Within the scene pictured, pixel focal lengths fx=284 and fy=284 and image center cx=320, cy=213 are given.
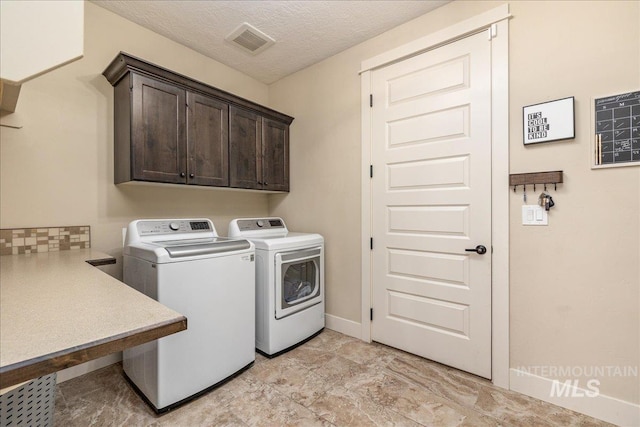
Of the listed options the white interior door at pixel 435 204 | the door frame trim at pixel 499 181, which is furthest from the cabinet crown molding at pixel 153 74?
the door frame trim at pixel 499 181

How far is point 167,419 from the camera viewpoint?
64.7 inches

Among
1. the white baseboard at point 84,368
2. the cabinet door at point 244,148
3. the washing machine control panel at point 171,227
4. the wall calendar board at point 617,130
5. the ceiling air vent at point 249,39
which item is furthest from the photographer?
the cabinet door at point 244,148

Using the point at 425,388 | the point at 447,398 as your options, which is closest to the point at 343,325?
the point at 425,388

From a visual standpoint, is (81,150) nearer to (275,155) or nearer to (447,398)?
(275,155)

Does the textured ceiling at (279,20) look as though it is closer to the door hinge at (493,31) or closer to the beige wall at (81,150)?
the beige wall at (81,150)

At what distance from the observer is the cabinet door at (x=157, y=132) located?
203 centimetres

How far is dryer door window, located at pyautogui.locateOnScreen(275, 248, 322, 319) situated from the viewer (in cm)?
239

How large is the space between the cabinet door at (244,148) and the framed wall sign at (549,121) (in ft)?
7.28

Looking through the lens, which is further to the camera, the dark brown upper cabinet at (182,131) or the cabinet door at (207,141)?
the cabinet door at (207,141)

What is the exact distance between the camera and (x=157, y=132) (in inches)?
84.2

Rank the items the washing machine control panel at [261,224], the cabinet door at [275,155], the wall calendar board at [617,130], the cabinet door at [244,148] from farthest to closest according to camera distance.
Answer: the cabinet door at [275,155], the washing machine control panel at [261,224], the cabinet door at [244,148], the wall calendar board at [617,130]

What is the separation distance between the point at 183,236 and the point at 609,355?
2890mm

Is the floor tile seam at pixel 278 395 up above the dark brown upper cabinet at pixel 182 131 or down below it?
below

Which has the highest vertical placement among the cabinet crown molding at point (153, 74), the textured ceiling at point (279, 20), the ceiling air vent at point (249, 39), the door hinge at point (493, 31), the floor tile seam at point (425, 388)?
the textured ceiling at point (279, 20)
